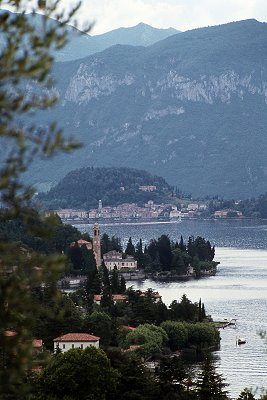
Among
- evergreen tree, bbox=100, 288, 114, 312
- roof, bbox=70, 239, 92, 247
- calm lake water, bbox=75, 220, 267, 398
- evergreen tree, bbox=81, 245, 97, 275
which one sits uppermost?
roof, bbox=70, 239, 92, 247

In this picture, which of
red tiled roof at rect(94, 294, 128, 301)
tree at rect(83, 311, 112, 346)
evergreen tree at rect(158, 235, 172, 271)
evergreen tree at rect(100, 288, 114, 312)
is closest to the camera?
tree at rect(83, 311, 112, 346)

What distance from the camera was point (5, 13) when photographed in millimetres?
4020

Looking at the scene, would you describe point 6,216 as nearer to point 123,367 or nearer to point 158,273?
point 123,367

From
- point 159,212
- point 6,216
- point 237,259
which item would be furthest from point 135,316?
point 159,212

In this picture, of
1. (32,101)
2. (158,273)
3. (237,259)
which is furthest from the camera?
(237,259)

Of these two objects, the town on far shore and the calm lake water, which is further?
the town on far shore

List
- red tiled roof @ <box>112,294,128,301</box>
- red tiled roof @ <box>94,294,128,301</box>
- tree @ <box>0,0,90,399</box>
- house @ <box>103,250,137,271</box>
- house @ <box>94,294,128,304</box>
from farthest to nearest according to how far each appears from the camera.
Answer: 1. house @ <box>103,250,137,271</box>
2. red tiled roof @ <box>112,294,128,301</box>
3. red tiled roof @ <box>94,294,128,301</box>
4. house @ <box>94,294,128,304</box>
5. tree @ <box>0,0,90,399</box>

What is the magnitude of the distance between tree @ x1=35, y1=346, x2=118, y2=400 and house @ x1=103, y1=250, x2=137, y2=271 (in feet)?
170

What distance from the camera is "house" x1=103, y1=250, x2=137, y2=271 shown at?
7550 cm

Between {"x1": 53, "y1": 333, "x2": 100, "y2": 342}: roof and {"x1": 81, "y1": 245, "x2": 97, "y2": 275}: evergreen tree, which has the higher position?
{"x1": 81, "y1": 245, "x2": 97, "y2": 275}: evergreen tree

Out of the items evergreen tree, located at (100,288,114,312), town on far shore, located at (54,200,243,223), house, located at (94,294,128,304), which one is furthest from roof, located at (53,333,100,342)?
town on far shore, located at (54,200,243,223)

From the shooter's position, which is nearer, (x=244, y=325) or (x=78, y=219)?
(x=244, y=325)

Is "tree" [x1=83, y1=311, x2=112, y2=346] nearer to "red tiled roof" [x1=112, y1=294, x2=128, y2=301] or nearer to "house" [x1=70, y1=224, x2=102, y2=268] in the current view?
"red tiled roof" [x1=112, y1=294, x2=128, y2=301]

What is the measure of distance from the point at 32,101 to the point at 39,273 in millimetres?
684
